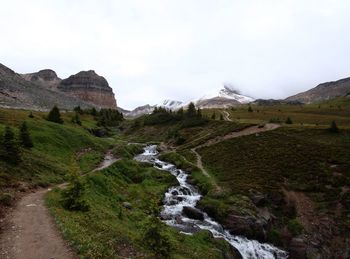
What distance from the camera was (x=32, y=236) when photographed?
2202 centimetres

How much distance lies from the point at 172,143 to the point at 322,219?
173 ft

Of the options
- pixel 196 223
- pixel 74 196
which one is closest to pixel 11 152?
pixel 74 196

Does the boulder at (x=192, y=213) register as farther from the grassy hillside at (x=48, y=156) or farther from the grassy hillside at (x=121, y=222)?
the grassy hillside at (x=48, y=156)

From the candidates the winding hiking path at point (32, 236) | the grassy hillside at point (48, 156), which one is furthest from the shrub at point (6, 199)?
the grassy hillside at point (48, 156)

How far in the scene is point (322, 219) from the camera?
47062 mm

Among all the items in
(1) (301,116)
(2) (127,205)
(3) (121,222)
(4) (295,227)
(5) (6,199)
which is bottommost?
(4) (295,227)

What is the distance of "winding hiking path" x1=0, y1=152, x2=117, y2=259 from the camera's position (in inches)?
765

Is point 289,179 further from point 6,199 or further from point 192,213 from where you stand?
point 6,199

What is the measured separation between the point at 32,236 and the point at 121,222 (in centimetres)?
1171

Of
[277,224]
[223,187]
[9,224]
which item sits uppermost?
[9,224]

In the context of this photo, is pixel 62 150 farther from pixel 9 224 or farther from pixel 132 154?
pixel 9 224

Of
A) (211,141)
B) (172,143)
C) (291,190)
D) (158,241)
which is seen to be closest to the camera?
(158,241)

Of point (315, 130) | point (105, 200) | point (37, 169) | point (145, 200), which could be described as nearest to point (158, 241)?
point (105, 200)

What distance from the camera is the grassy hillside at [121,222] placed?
23.1 m
